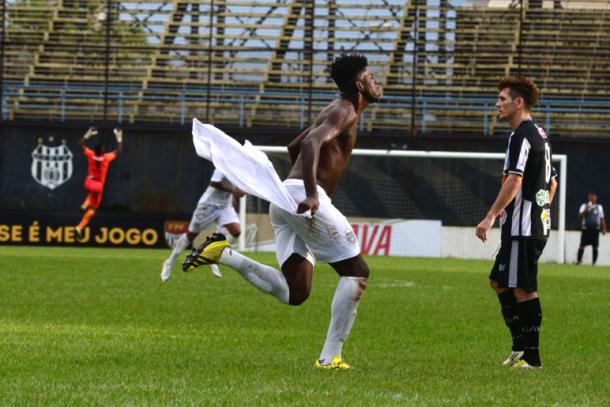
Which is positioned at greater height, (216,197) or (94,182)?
(216,197)

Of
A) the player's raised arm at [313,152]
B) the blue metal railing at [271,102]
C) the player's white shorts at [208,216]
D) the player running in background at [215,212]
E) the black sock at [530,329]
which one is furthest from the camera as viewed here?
the blue metal railing at [271,102]

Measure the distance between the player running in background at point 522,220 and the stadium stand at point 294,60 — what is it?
24046 mm

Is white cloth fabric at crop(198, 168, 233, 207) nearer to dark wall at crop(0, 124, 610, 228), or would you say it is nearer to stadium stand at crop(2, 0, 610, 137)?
dark wall at crop(0, 124, 610, 228)

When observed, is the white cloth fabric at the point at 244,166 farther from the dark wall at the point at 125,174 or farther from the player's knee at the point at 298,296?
the dark wall at the point at 125,174

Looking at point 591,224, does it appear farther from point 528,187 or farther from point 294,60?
point 528,187

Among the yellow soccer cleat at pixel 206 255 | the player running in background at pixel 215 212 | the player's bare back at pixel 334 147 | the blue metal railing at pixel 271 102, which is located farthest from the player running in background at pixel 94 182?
the player's bare back at pixel 334 147

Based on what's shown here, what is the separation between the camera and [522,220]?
8.41 m

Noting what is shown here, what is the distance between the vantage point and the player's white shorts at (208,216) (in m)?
18.2

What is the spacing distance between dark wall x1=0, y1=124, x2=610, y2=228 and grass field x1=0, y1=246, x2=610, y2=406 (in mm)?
13894

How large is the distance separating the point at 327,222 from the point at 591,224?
2248 cm

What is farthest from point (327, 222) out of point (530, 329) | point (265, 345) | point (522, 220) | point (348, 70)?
point (265, 345)

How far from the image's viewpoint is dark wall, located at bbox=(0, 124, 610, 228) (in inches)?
1289

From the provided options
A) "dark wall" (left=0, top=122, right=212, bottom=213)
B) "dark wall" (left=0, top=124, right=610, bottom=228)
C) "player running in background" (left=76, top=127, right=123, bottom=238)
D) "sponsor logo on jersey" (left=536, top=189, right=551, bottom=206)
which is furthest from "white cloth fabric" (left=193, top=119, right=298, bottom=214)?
"dark wall" (left=0, top=122, right=212, bottom=213)

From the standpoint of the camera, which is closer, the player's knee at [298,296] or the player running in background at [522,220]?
the player's knee at [298,296]
